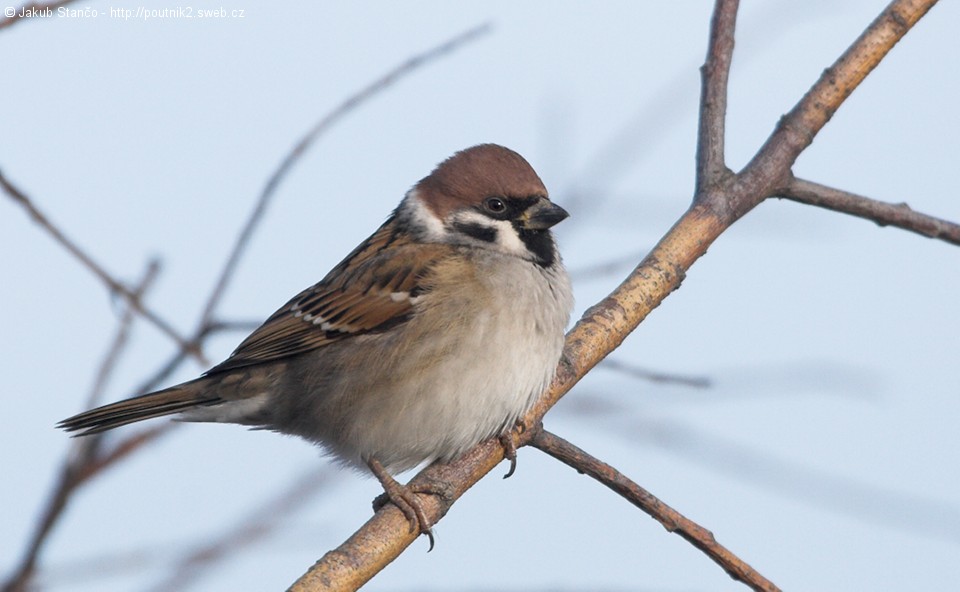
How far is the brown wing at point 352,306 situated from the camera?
3.58 m

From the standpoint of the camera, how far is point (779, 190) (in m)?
3.22

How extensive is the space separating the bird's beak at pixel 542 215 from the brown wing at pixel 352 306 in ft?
0.94

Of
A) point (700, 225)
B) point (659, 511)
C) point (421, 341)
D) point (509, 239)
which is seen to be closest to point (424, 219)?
point (509, 239)

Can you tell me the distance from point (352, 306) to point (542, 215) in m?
0.69

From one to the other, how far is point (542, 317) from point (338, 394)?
67 cm

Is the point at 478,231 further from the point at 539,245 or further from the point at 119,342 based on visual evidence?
the point at 119,342

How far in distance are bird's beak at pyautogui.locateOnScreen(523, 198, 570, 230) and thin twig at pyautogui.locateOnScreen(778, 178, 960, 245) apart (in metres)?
0.73

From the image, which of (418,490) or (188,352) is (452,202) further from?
(188,352)

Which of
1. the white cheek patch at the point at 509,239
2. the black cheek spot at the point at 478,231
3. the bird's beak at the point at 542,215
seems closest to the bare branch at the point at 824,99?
the bird's beak at the point at 542,215

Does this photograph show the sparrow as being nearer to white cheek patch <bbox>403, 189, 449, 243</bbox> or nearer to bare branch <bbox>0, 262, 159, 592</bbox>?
white cheek patch <bbox>403, 189, 449, 243</bbox>

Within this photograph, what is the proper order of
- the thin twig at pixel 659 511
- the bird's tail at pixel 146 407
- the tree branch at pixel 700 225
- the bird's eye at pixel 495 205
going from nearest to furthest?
the thin twig at pixel 659 511, the bird's tail at pixel 146 407, the tree branch at pixel 700 225, the bird's eye at pixel 495 205

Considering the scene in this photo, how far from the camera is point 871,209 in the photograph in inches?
124

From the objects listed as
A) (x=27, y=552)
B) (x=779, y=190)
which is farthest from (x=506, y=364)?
(x=27, y=552)

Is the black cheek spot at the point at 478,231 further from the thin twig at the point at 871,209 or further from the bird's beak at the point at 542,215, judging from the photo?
the thin twig at the point at 871,209
